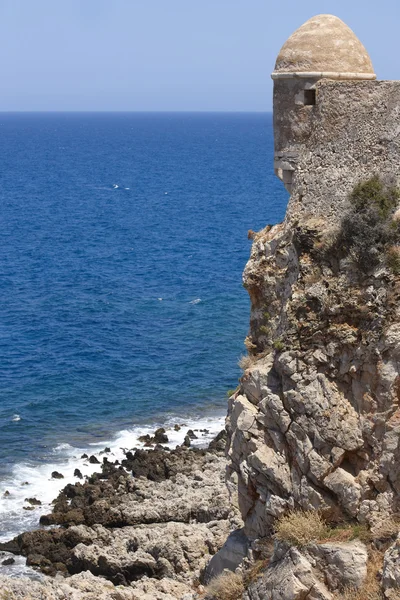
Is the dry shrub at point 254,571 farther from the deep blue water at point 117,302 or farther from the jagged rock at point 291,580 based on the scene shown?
the deep blue water at point 117,302

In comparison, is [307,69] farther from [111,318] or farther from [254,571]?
[111,318]

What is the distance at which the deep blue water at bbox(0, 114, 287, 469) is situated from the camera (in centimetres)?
4875

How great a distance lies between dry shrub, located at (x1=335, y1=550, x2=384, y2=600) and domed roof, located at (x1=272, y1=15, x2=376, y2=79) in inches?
410

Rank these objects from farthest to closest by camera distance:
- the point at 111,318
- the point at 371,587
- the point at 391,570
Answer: the point at 111,318, the point at 371,587, the point at 391,570

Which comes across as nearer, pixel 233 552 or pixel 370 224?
pixel 370 224

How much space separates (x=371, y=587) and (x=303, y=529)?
1.80 metres

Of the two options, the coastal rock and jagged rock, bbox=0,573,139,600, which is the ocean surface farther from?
the coastal rock

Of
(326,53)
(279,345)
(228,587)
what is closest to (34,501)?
(228,587)

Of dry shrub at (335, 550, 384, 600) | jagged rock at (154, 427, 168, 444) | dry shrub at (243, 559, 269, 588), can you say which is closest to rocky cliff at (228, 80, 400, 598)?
dry shrub at (243, 559, 269, 588)

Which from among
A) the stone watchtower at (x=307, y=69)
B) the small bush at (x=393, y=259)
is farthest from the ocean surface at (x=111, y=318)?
the small bush at (x=393, y=259)

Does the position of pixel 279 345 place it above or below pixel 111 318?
above

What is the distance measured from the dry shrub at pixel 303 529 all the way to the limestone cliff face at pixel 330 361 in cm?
28

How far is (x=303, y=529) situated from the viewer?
18.4 meters

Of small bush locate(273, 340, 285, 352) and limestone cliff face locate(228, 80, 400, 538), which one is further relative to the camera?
small bush locate(273, 340, 285, 352)
